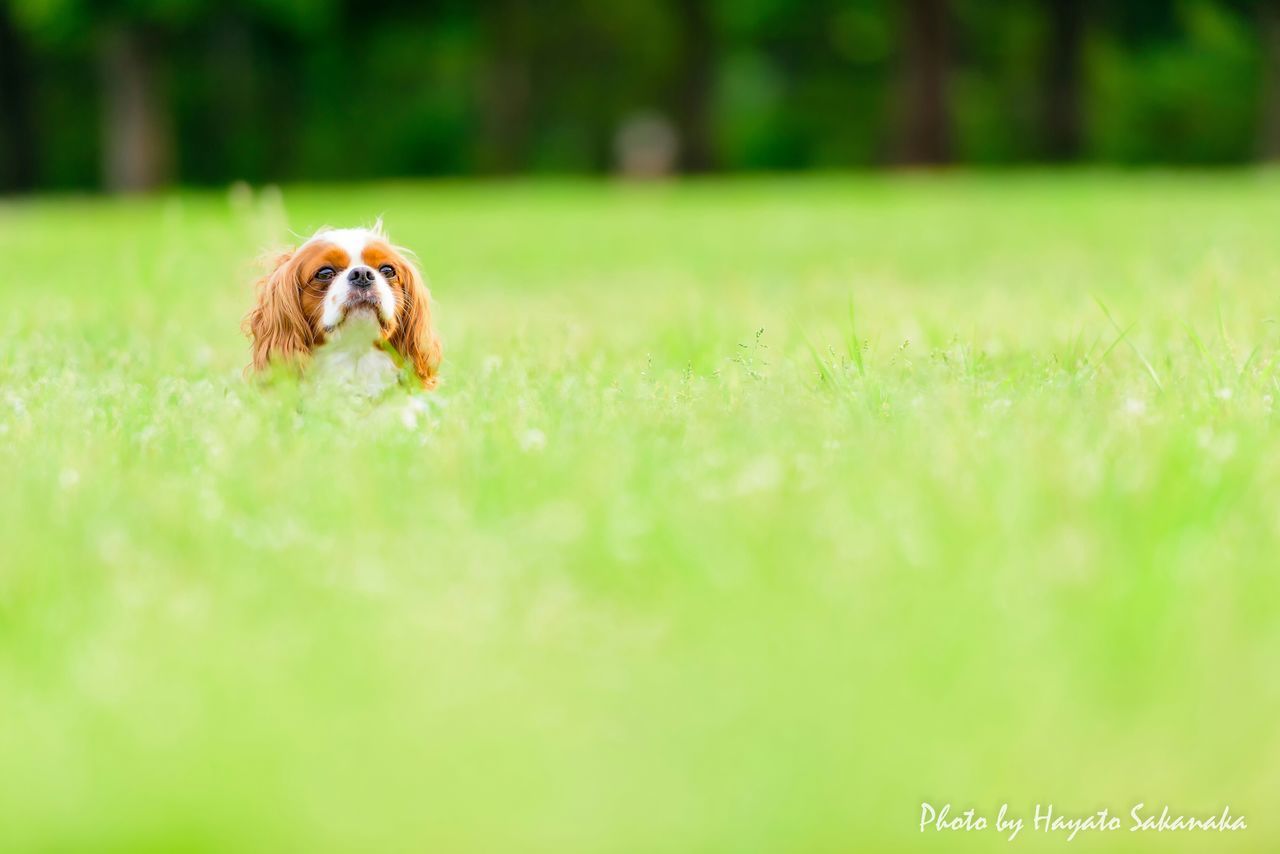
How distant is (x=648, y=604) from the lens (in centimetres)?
279

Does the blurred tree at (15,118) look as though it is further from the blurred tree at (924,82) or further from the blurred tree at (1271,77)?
the blurred tree at (1271,77)

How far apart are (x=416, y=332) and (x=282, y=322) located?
0.41 m

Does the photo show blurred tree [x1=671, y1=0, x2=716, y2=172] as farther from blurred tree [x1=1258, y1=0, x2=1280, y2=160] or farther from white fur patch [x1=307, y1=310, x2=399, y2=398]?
white fur patch [x1=307, y1=310, x2=399, y2=398]

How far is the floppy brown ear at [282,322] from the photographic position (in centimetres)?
478

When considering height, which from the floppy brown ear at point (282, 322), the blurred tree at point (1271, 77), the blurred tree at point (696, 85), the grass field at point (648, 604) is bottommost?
the grass field at point (648, 604)

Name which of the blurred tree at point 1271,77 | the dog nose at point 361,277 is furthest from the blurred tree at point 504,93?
the dog nose at point 361,277

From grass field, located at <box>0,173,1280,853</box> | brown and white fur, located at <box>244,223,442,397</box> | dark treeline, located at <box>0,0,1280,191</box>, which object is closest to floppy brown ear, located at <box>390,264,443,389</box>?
brown and white fur, located at <box>244,223,442,397</box>

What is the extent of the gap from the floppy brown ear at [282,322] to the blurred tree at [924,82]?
2400 centimetres

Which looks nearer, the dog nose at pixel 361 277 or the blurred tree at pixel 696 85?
the dog nose at pixel 361 277

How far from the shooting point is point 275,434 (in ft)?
13.2

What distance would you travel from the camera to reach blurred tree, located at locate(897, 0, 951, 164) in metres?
27.2

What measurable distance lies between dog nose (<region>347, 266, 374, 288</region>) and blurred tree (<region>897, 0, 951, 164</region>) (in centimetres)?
2410

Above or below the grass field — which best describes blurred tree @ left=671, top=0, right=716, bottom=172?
above

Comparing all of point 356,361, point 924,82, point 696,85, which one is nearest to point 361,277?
point 356,361
